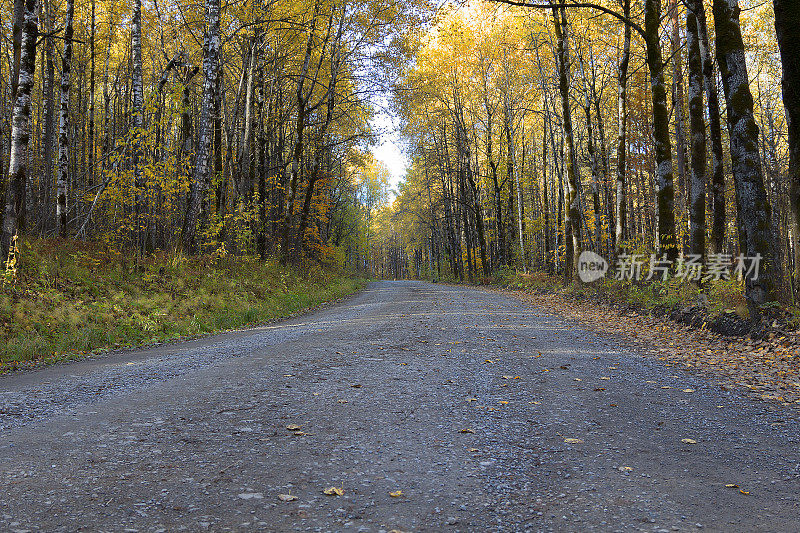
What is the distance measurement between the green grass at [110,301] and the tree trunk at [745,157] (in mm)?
10457

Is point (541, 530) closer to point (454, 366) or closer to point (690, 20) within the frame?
point (454, 366)

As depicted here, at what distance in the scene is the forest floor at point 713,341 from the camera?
5.52m

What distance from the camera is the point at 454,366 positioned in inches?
239

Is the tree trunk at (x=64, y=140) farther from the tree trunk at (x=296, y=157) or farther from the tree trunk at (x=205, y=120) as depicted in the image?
the tree trunk at (x=296, y=157)

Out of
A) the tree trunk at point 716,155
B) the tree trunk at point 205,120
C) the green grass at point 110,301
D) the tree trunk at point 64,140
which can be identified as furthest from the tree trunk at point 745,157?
the tree trunk at point 64,140

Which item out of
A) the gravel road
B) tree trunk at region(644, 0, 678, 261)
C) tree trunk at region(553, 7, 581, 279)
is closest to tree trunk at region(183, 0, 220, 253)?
the gravel road

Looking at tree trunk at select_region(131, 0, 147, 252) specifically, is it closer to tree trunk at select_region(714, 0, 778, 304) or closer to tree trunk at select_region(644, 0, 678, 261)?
tree trunk at select_region(714, 0, 778, 304)

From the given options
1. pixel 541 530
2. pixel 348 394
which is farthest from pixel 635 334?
pixel 541 530

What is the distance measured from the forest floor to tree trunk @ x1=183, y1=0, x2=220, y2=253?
11232 mm

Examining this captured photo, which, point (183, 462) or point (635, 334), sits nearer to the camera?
point (183, 462)

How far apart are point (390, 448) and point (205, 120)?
44.1ft

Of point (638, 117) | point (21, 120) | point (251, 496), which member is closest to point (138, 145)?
point (21, 120)

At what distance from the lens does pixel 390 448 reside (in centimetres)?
337

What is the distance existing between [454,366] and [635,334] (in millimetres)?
4959
